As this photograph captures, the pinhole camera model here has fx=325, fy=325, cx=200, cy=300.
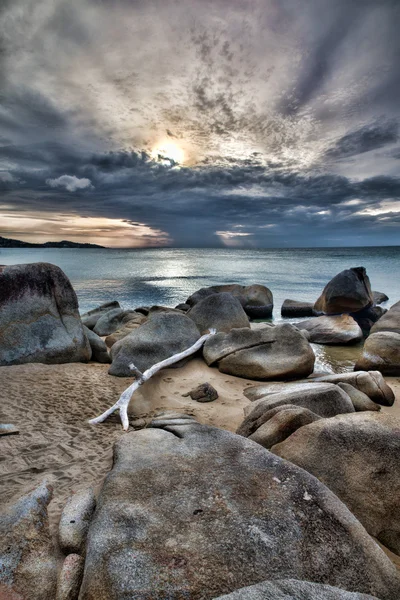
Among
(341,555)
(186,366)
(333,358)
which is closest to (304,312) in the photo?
(333,358)

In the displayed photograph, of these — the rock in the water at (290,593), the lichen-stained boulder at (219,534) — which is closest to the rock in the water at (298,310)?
the lichen-stained boulder at (219,534)

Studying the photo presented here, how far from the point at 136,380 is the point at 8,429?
211 cm

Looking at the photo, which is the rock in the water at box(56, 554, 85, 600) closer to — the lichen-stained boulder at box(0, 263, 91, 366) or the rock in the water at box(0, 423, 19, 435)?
the rock in the water at box(0, 423, 19, 435)

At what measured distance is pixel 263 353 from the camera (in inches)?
276

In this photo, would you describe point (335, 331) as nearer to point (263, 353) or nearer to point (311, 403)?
point (263, 353)

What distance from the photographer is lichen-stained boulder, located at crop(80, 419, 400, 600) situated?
1.82 metres

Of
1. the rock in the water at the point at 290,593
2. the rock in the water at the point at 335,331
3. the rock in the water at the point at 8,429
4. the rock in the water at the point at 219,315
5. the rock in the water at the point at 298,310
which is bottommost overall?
the rock in the water at the point at 298,310

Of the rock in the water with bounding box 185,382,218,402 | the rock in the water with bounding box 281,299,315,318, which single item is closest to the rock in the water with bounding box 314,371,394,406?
the rock in the water with bounding box 185,382,218,402

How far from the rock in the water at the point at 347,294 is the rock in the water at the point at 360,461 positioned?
12.8 m

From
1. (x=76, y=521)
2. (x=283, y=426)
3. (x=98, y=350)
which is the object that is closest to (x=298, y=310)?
(x=98, y=350)

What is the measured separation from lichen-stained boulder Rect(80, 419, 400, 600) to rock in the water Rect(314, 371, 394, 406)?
→ 373 centimetres

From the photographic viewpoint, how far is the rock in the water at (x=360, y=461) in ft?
8.54

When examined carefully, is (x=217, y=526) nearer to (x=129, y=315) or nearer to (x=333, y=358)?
(x=333, y=358)

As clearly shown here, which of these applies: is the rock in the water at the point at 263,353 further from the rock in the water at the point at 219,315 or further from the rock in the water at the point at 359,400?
the rock in the water at the point at 219,315
